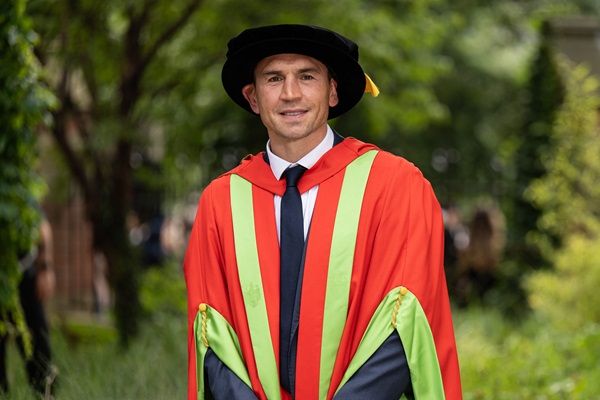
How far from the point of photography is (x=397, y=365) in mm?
3365

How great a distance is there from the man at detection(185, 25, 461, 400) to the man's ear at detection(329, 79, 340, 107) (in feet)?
0.04

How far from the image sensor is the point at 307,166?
3559 mm

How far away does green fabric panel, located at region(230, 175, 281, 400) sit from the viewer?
3.39 metres

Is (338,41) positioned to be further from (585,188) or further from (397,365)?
(585,188)

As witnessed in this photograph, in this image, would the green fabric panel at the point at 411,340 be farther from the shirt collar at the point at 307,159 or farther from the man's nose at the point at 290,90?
the man's nose at the point at 290,90

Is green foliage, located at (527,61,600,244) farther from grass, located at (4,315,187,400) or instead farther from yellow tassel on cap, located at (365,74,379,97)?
yellow tassel on cap, located at (365,74,379,97)

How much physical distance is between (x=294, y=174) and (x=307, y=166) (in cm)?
5

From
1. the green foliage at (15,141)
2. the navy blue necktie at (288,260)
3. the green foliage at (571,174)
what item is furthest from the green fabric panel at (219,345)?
the green foliage at (571,174)

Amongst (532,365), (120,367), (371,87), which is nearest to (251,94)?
(371,87)

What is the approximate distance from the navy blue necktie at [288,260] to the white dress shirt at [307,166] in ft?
0.08

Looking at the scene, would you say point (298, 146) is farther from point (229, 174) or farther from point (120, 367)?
point (120, 367)

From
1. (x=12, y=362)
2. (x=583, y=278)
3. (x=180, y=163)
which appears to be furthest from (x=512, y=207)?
(x=12, y=362)

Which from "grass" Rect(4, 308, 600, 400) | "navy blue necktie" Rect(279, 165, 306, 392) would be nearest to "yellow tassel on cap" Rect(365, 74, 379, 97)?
"navy blue necktie" Rect(279, 165, 306, 392)

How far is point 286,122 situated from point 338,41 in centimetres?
29
